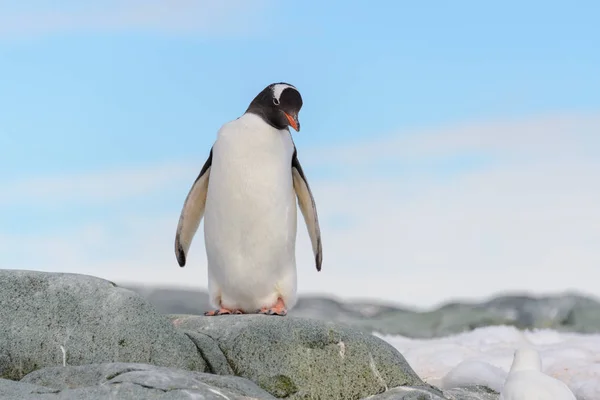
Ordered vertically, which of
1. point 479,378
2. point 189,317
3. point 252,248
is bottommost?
point 479,378

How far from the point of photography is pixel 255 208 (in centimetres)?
659

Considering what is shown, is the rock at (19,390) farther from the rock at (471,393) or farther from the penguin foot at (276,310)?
the rock at (471,393)

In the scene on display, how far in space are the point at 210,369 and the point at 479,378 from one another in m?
2.27

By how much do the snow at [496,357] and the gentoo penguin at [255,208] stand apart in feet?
5.06

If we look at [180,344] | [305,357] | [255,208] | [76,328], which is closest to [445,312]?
[255,208]

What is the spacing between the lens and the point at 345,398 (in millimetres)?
6086

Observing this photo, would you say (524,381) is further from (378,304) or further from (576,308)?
(378,304)

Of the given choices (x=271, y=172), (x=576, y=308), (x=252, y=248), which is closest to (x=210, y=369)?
(x=252, y=248)

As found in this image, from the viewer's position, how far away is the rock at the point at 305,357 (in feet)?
19.6

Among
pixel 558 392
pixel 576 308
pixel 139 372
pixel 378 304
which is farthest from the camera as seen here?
pixel 378 304

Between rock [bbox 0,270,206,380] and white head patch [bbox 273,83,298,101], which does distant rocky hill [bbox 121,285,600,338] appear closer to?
white head patch [bbox 273,83,298,101]

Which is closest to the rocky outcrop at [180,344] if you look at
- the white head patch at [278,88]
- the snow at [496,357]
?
the snow at [496,357]

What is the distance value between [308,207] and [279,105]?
866mm

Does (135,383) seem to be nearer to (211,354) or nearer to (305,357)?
(211,354)
